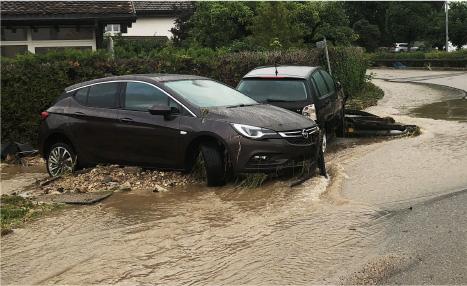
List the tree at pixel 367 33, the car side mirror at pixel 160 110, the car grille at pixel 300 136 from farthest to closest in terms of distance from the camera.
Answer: the tree at pixel 367 33 < the car side mirror at pixel 160 110 < the car grille at pixel 300 136

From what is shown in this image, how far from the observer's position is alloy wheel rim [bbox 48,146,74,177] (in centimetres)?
932

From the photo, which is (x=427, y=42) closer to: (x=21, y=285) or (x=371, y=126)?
(x=371, y=126)

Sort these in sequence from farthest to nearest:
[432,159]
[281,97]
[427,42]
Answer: [427,42] < [281,97] < [432,159]

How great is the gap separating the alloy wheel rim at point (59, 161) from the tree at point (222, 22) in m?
19.4

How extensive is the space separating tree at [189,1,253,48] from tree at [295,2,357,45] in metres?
2.66

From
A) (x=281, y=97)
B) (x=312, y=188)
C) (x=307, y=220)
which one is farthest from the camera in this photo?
(x=281, y=97)

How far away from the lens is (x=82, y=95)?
932 centimetres

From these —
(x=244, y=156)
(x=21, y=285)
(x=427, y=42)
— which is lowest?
(x=21, y=285)

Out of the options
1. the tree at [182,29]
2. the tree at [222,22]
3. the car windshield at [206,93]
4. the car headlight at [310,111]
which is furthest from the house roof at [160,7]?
the car windshield at [206,93]

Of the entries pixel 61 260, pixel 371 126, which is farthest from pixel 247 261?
pixel 371 126

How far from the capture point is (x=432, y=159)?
931cm

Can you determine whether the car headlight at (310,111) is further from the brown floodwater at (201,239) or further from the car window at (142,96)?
the car window at (142,96)

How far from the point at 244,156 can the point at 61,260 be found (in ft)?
9.84

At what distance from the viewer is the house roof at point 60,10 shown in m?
16.7
